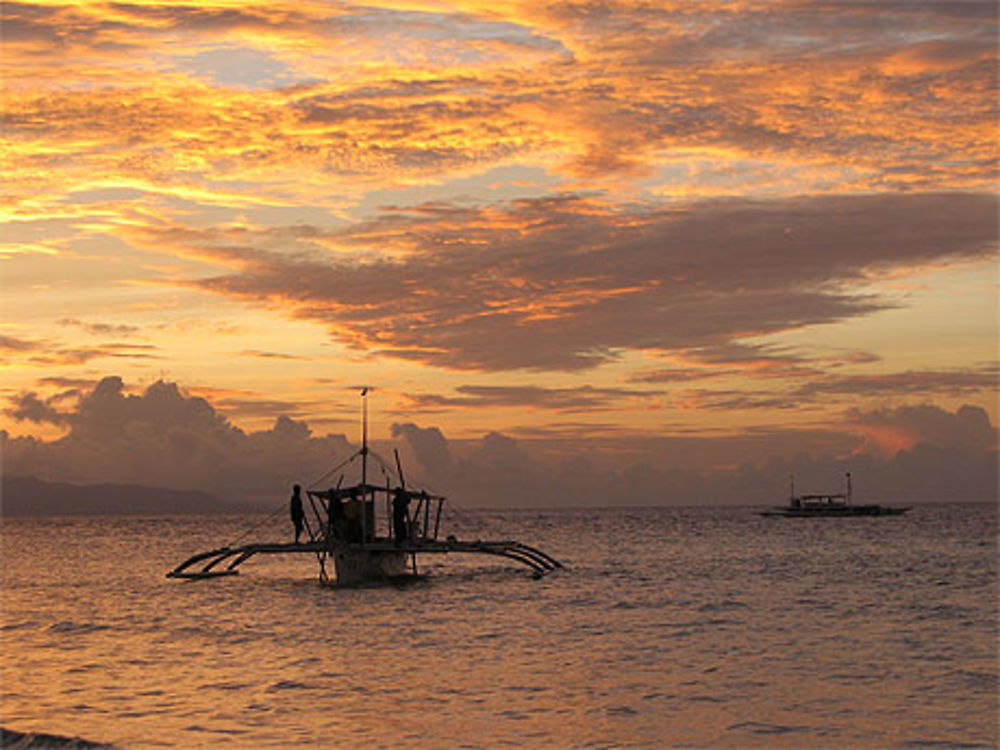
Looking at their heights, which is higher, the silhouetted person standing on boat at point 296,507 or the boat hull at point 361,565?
the silhouetted person standing on boat at point 296,507

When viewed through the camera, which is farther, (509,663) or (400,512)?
(400,512)

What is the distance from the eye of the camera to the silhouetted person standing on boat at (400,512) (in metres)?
44.6

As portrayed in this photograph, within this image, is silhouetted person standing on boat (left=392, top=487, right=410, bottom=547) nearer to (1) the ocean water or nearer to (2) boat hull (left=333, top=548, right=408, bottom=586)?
(2) boat hull (left=333, top=548, right=408, bottom=586)

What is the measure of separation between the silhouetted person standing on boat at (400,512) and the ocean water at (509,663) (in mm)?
2059

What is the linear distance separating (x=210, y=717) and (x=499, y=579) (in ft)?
103

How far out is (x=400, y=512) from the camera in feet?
147

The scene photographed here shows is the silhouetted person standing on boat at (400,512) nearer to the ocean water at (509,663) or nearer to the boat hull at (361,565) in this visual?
the boat hull at (361,565)

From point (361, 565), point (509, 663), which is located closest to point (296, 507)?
point (361, 565)

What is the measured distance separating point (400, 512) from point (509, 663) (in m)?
18.8

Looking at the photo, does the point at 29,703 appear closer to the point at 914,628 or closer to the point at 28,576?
the point at 914,628

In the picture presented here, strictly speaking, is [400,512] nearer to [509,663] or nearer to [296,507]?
[296,507]

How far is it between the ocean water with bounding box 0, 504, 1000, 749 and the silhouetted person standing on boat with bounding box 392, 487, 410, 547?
2059 millimetres

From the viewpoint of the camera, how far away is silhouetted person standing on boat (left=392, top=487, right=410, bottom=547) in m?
44.6

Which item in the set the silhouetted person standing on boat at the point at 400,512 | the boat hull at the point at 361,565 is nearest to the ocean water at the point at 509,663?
the boat hull at the point at 361,565
